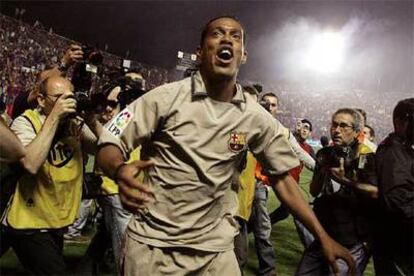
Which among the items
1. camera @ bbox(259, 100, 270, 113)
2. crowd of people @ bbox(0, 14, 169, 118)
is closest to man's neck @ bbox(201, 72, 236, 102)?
camera @ bbox(259, 100, 270, 113)

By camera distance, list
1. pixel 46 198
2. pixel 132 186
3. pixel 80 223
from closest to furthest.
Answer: pixel 132 186, pixel 46 198, pixel 80 223

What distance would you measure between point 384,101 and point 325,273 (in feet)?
159

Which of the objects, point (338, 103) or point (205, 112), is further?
point (338, 103)

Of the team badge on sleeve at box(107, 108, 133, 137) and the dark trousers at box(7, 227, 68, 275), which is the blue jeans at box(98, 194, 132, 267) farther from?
the team badge on sleeve at box(107, 108, 133, 137)

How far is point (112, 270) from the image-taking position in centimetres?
493

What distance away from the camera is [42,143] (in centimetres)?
271

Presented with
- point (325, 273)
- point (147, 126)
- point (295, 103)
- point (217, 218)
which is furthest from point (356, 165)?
point (295, 103)

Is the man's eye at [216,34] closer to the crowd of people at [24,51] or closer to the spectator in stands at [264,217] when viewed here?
the spectator in stands at [264,217]

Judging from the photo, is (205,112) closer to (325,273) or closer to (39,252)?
(39,252)

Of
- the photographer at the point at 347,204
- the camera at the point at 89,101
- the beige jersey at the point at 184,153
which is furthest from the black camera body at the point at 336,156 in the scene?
the camera at the point at 89,101

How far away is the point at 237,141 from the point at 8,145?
39.8 inches

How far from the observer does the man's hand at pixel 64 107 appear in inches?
110

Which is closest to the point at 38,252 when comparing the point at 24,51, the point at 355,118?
the point at 355,118

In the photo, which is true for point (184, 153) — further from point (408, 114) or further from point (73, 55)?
point (408, 114)
